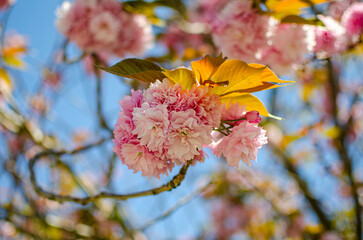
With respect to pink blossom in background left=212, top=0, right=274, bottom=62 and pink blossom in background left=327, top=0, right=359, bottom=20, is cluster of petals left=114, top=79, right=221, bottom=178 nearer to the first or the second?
pink blossom in background left=212, top=0, right=274, bottom=62

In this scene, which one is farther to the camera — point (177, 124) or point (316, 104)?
point (316, 104)

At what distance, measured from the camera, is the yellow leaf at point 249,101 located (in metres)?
0.60

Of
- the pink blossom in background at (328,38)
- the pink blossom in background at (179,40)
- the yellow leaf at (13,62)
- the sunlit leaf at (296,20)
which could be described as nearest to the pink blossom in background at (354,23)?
the pink blossom in background at (328,38)

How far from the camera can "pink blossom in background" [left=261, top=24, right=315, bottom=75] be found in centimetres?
101


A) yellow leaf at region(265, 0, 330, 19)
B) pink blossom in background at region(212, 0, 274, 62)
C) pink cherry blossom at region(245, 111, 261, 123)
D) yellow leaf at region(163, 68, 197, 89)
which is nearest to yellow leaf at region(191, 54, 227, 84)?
yellow leaf at region(163, 68, 197, 89)

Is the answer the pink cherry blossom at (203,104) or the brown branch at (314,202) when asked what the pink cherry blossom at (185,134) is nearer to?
the pink cherry blossom at (203,104)

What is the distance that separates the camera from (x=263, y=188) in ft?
7.74

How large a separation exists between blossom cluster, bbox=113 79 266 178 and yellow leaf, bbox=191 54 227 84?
0.03 m

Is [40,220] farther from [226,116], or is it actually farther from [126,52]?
[226,116]

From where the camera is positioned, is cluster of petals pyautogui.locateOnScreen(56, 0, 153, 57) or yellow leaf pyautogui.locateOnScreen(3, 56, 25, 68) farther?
yellow leaf pyautogui.locateOnScreen(3, 56, 25, 68)

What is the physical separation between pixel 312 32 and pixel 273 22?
18cm

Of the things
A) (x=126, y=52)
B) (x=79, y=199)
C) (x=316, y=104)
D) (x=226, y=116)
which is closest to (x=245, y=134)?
(x=226, y=116)

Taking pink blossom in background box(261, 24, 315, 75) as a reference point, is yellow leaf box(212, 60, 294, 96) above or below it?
above

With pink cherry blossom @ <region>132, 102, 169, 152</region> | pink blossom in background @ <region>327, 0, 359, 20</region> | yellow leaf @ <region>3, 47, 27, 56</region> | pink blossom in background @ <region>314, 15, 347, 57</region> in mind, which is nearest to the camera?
pink cherry blossom @ <region>132, 102, 169, 152</region>
